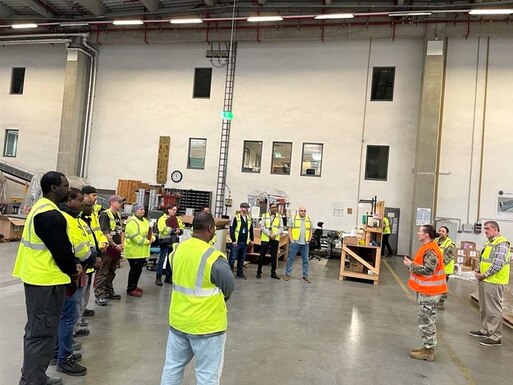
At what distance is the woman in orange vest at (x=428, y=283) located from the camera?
4.46m

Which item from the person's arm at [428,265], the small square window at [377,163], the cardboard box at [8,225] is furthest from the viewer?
the small square window at [377,163]

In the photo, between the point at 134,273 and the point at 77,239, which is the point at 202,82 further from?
the point at 77,239

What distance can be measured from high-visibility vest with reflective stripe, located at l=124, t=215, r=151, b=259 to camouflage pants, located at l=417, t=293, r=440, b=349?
4.36 m

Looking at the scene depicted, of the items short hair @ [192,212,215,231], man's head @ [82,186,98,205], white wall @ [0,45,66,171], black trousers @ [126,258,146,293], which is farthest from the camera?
white wall @ [0,45,66,171]

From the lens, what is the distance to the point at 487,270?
548 cm

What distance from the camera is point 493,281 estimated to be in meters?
5.46

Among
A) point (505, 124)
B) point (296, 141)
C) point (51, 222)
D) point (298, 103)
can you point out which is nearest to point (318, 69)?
point (298, 103)

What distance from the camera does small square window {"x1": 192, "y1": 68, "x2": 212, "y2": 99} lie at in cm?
→ 1653

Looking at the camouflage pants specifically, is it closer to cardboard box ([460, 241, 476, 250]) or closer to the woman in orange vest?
the woman in orange vest

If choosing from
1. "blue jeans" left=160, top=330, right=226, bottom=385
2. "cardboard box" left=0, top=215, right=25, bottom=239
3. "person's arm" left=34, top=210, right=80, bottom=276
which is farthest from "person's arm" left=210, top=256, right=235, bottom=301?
"cardboard box" left=0, top=215, right=25, bottom=239

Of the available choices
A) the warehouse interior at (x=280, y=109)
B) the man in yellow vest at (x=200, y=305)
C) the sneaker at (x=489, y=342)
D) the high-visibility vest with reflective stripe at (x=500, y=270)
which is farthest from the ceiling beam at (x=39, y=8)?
the sneaker at (x=489, y=342)

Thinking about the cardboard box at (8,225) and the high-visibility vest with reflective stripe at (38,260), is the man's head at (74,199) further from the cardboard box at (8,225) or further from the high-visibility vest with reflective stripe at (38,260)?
the cardboard box at (8,225)

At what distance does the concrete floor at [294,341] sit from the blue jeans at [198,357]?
114 centimetres

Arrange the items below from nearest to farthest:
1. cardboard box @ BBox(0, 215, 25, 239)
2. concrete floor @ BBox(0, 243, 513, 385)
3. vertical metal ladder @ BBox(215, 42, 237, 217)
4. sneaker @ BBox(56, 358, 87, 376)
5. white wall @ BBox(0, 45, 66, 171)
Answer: sneaker @ BBox(56, 358, 87, 376) → concrete floor @ BBox(0, 243, 513, 385) → cardboard box @ BBox(0, 215, 25, 239) → vertical metal ladder @ BBox(215, 42, 237, 217) → white wall @ BBox(0, 45, 66, 171)
